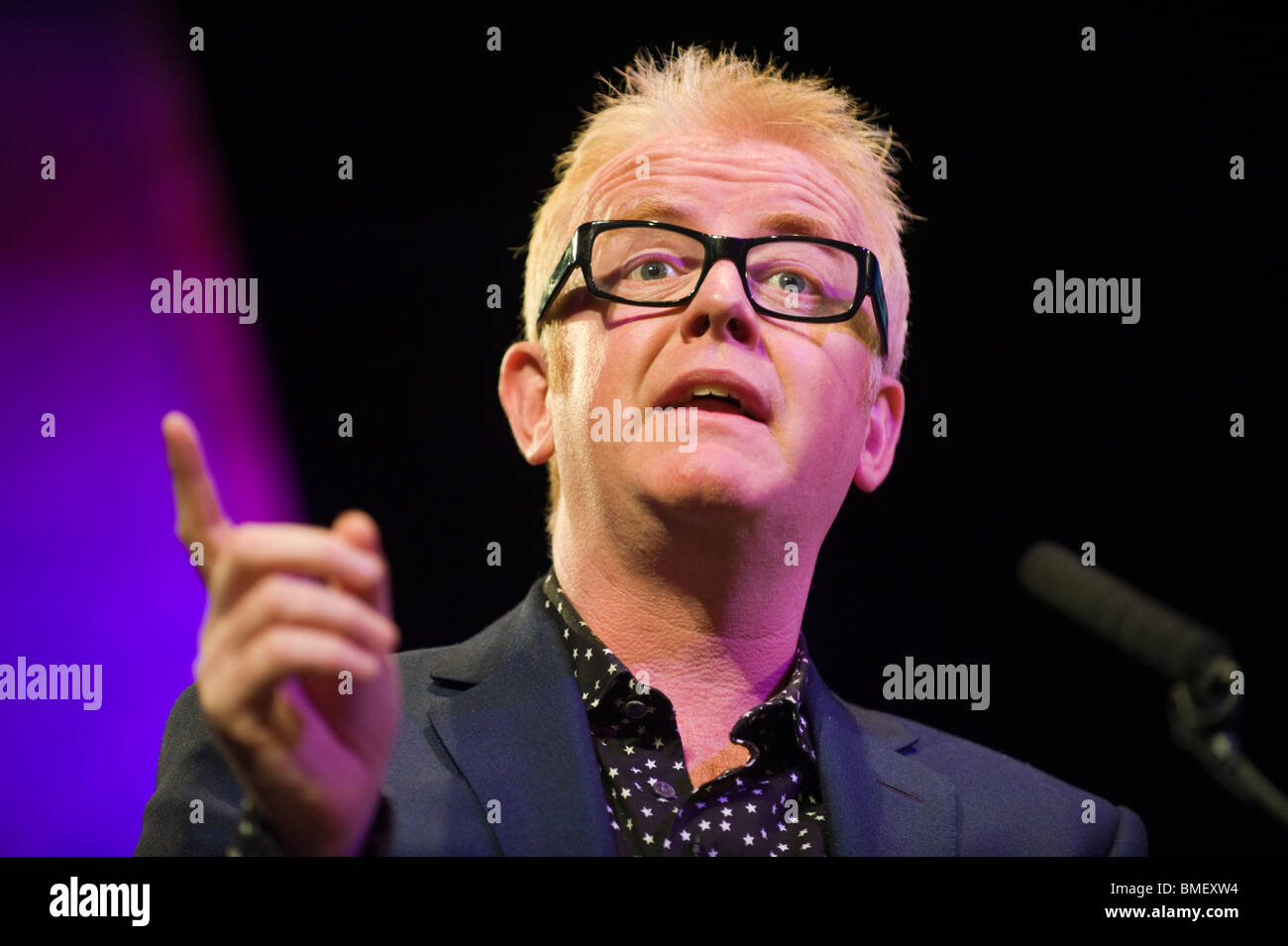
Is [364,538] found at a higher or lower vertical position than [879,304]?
lower

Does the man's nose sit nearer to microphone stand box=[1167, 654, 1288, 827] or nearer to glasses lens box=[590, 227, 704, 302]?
glasses lens box=[590, 227, 704, 302]

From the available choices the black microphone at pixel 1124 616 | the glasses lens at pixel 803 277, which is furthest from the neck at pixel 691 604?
the black microphone at pixel 1124 616

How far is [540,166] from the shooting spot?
2910 mm

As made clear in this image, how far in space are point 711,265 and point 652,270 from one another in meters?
0.14

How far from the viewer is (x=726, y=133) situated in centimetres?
266

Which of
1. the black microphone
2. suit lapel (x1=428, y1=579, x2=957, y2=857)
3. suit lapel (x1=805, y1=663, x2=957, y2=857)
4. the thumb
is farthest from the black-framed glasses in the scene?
the thumb

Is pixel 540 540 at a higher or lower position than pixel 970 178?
lower

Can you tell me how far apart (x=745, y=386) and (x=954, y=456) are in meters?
0.87

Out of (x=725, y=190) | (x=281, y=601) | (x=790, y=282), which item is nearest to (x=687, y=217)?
(x=725, y=190)

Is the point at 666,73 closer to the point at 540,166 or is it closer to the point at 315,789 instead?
the point at 540,166

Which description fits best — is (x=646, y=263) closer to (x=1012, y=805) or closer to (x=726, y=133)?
(x=726, y=133)

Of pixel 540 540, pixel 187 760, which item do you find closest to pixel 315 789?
pixel 187 760

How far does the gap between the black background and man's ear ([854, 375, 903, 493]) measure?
132mm

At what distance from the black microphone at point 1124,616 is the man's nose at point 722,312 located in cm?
81
